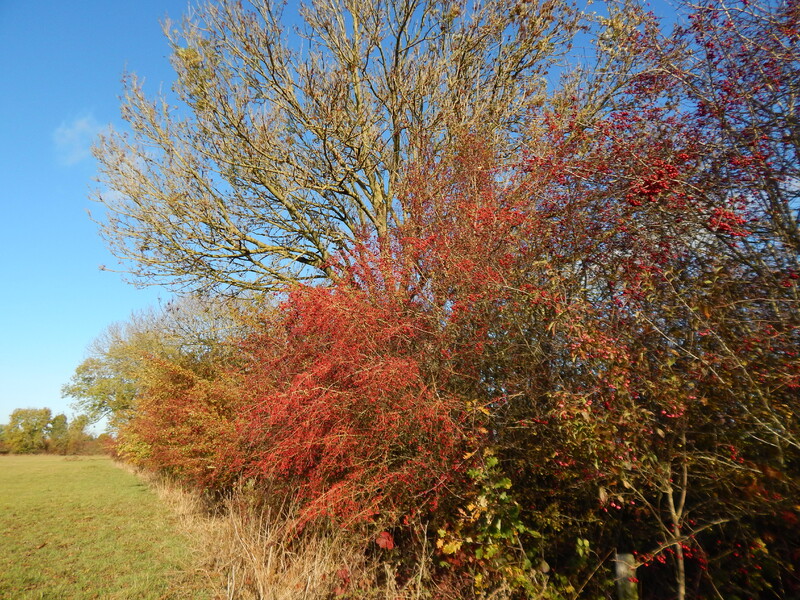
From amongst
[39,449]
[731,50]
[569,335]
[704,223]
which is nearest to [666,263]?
[704,223]

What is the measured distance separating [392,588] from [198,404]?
23.4ft

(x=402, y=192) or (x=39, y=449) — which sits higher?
(x=402, y=192)

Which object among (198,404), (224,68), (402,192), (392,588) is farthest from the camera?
(198,404)

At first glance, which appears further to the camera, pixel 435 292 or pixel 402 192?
pixel 402 192

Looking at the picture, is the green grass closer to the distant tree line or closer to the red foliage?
the red foliage

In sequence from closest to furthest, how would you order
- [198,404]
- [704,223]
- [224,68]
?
[704,223], [224,68], [198,404]

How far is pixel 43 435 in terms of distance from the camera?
52.0 m

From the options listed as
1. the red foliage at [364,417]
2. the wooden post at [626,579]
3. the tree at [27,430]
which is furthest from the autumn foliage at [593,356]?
the tree at [27,430]

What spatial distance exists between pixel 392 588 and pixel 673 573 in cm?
258

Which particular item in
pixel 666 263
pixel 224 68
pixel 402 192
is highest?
pixel 224 68

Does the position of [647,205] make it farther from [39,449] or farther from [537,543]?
[39,449]

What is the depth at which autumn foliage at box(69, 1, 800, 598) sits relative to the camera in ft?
9.07

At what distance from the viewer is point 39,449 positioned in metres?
51.1

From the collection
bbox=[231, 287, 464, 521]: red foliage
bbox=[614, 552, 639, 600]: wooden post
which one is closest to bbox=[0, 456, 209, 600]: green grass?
bbox=[231, 287, 464, 521]: red foliage
